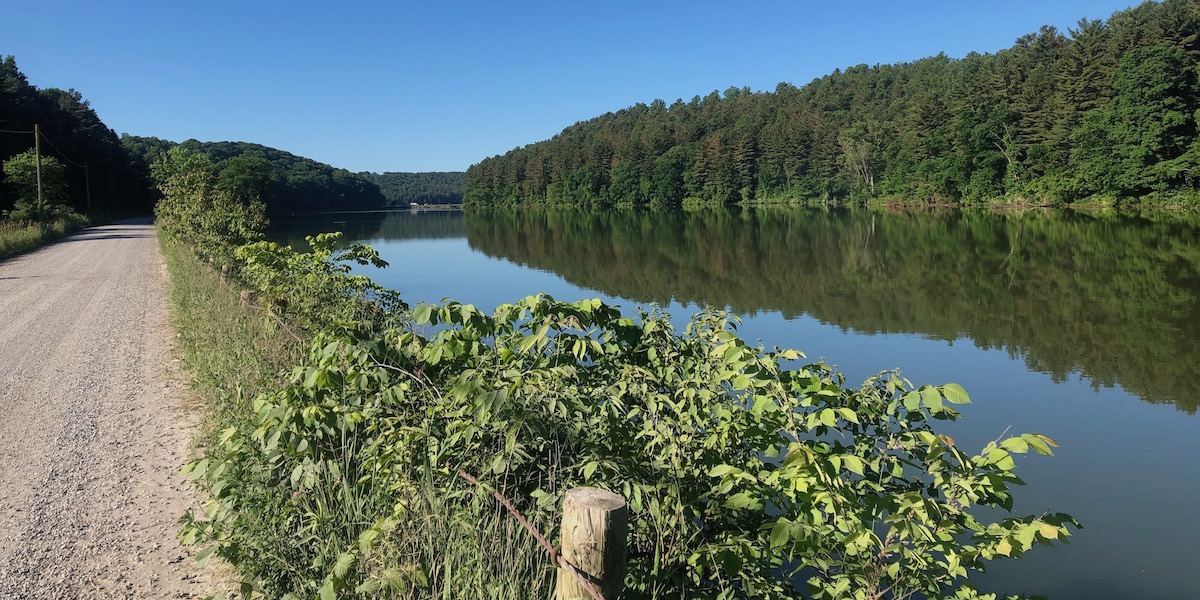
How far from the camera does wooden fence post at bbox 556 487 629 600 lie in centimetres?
237

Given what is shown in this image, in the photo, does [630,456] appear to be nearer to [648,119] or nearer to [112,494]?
[112,494]

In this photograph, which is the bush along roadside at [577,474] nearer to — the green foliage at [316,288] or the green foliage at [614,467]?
the green foliage at [614,467]

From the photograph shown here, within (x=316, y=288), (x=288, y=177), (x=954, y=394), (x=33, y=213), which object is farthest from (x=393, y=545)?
(x=288, y=177)

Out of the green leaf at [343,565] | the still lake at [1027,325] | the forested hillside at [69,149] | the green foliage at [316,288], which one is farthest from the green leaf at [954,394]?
the forested hillside at [69,149]

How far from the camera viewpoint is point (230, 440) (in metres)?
3.61

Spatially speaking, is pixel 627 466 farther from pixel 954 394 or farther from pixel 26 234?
pixel 26 234

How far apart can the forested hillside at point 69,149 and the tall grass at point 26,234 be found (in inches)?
714

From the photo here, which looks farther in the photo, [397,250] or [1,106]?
[1,106]

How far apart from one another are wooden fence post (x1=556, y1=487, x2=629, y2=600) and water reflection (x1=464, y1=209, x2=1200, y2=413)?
9.51 m

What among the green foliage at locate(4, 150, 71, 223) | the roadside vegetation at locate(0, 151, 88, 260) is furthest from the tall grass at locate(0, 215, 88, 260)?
the green foliage at locate(4, 150, 71, 223)

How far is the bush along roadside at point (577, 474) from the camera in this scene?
2846 millimetres

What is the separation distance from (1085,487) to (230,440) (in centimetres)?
692

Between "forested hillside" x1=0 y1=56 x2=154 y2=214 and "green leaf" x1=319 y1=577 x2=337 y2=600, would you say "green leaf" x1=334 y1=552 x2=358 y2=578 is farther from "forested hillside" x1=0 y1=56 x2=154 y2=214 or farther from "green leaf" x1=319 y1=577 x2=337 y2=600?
"forested hillside" x1=0 y1=56 x2=154 y2=214

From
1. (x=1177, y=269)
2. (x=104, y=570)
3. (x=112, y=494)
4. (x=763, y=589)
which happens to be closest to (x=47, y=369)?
(x=112, y=494)
